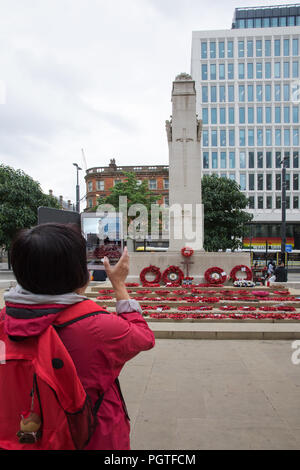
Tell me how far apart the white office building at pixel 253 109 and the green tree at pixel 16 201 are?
1236 inches

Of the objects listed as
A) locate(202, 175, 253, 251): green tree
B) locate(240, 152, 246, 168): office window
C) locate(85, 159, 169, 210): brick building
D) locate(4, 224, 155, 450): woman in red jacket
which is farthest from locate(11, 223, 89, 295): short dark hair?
locate(240, 152, 246, 168): office window

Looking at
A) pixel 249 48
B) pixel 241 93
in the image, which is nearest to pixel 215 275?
pixel 241 93

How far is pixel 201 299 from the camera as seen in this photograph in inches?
440

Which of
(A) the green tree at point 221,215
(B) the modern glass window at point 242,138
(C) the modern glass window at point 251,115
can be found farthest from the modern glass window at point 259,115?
(A) the green tree at point 221,215

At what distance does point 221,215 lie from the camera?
31000 mm

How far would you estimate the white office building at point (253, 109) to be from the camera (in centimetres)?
5406

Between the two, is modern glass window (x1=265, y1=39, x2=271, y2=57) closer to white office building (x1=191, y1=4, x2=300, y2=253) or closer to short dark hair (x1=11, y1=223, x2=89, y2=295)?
white office building (x1=191, y1=4, x2=300, y2=253)

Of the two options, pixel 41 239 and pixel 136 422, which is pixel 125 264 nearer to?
pixel 41 239

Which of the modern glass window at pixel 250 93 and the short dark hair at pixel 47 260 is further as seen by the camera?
the modern glass window at pixel 250 93

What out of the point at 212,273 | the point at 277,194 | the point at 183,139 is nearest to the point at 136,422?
the point at 212,273

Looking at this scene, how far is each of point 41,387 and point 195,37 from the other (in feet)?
208

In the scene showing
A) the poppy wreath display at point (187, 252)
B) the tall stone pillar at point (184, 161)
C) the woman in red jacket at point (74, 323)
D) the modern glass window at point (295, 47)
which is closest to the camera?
the woman in red jacket at point (74, 323)

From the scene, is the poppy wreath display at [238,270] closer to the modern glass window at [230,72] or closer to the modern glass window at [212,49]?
the modern glass window at [230,72]

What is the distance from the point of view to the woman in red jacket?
4.83 ft
